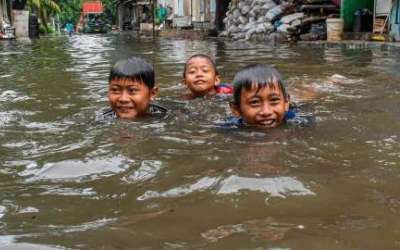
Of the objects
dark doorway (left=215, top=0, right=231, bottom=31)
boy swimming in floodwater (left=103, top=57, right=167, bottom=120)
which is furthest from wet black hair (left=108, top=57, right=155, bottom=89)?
dark doorway (left=215, top=0, right=231, bottom=31)

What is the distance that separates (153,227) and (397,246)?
0.86m

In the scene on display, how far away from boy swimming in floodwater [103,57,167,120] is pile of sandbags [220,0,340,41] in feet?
44.9

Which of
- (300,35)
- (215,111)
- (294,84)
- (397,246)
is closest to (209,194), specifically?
(397,246)

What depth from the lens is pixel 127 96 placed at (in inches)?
186

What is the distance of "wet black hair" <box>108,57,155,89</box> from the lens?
467 cm

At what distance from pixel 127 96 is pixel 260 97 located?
1.25 m

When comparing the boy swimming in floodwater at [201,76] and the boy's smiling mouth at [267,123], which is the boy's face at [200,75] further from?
the boy's smiling mouth at [267,123]

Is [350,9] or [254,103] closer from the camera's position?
[254,103]

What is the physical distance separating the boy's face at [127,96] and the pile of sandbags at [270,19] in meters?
13.7

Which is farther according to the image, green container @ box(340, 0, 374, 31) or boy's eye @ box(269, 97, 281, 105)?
green container @ box(340, 0, 374, 31)

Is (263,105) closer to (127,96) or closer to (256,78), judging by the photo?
(256,78)

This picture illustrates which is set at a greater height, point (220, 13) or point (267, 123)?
point (220, 13)

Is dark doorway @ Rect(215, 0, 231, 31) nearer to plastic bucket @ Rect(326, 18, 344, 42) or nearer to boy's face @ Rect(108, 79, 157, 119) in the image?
plastic bucket @ Rect(326, 18, 344, 42)

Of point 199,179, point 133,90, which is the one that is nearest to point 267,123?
point 133,90
